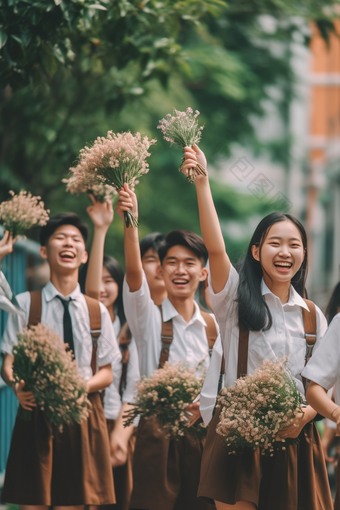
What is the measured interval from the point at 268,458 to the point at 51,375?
4.30 feet

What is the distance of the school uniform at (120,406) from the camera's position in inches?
211

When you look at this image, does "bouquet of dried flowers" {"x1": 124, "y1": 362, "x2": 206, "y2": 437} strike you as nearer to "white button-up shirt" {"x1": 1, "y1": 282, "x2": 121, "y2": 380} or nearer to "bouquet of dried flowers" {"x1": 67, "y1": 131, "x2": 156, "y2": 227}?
"white button-up shirt" {"x1": 1, "y1": 282, "x2": 121, "y2": 380}

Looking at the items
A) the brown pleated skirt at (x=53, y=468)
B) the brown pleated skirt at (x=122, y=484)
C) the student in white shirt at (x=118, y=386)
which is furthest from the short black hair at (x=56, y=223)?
the brown pleated skirt at (x=122, y=484)

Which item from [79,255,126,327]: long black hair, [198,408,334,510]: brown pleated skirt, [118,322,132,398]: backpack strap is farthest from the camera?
[79,255,126,327]: long black hair

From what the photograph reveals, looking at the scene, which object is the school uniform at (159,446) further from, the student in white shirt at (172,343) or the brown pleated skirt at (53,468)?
the brown pleated skirt at (53,468)

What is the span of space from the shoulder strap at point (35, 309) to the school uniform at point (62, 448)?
25 mm

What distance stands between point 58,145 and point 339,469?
4240 millimetres

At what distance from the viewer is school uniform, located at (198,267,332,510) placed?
3791 mm

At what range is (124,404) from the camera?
5.42 m

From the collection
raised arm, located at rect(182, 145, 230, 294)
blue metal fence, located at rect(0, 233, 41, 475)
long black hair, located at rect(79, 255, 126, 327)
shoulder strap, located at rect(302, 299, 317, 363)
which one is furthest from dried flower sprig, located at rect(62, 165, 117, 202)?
blue metal fence, located at rect(0, 233, 41, 475)

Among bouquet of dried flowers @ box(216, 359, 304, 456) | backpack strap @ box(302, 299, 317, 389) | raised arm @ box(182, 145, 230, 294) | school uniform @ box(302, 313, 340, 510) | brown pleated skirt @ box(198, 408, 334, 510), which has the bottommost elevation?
brown pleated skirt @ box(198, 408, 334, 510)

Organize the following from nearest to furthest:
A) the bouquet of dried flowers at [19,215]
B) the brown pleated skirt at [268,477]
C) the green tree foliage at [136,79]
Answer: the brown pleated skirt at [268,477] < the bouquet of dried flowers at [19,215] < the green tree foliage at [136,79]

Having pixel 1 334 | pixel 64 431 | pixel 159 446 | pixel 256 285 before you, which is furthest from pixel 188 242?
pixel 1 334

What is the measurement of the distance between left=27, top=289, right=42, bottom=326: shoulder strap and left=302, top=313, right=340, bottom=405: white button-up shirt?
1806 mm
